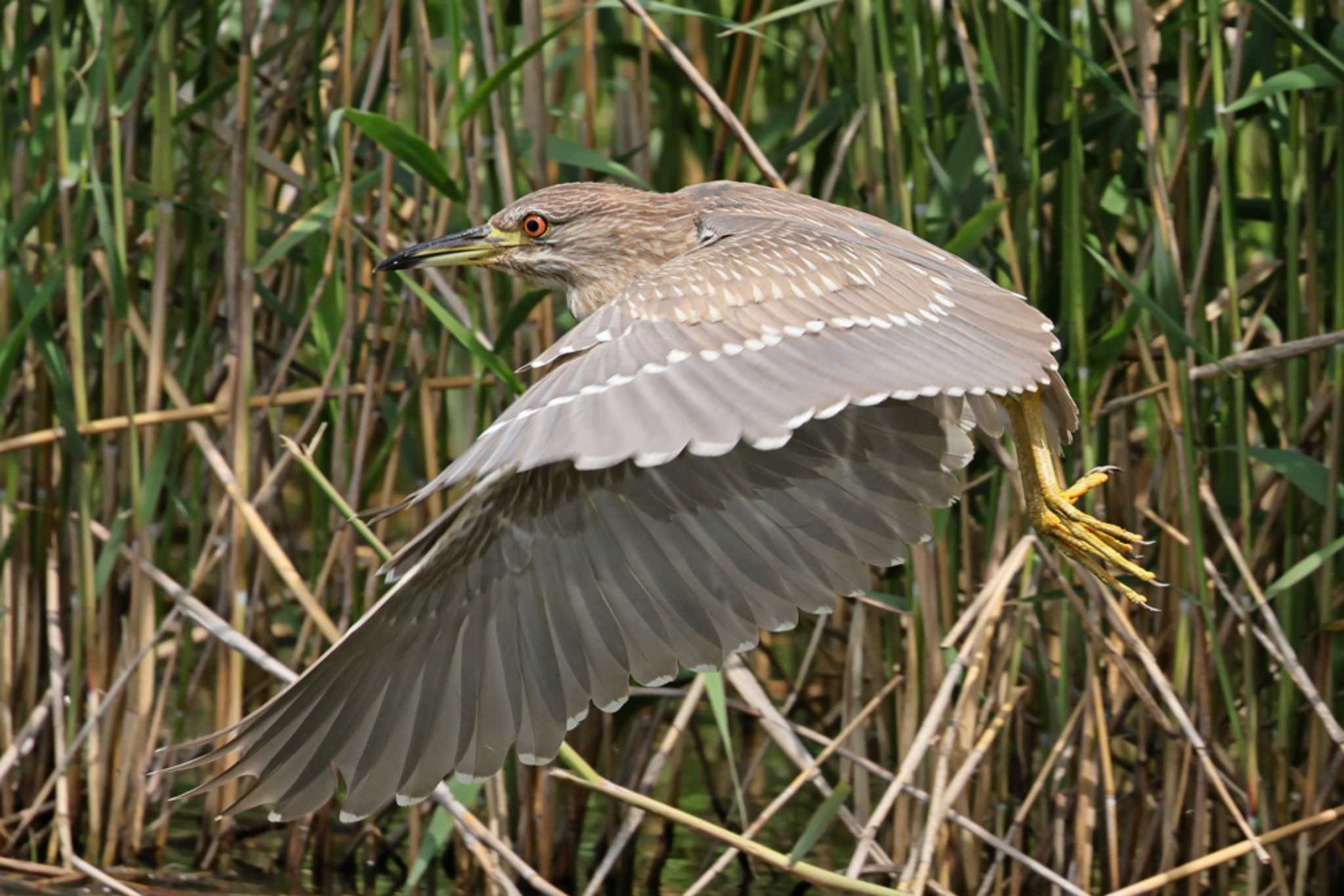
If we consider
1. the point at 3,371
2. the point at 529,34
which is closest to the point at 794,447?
the point at 529,34

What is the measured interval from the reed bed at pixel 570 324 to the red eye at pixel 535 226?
0.49 ft

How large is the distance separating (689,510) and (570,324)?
96 centimetres

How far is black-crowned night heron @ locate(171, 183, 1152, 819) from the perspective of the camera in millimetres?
2086

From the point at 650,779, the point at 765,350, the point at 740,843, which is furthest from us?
the point at 650,779

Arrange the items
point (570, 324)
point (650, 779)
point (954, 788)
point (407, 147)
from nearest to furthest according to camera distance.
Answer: point (407, 147)
point (954, 788)
point (650, 779)
point (570, 324)

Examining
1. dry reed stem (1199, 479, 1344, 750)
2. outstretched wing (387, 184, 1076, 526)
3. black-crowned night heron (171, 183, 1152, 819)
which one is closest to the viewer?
outstretched wing (387, 184, 1076, 526)

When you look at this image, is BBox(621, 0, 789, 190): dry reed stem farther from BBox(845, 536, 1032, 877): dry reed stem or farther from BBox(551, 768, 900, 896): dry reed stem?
BBox(551, 768, 900, 896): dry reed stem

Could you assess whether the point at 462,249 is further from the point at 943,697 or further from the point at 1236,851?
the point at 1236,851

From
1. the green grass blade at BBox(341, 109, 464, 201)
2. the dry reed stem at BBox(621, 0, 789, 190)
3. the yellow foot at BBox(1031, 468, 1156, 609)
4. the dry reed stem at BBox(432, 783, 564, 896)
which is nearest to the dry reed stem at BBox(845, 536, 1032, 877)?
the yellow foot at BBox(1031, 468, 1156, 609)

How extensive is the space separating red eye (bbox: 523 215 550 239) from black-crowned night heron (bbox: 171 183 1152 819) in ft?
1.07

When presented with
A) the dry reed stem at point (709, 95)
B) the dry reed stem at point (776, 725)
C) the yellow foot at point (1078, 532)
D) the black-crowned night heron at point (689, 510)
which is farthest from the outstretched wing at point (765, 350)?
the dry reed stem at point (776, 725)

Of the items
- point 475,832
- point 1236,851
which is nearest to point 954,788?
point 1236,851

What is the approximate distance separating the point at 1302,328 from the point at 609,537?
1274mm

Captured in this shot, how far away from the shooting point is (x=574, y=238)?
2.87 metres
